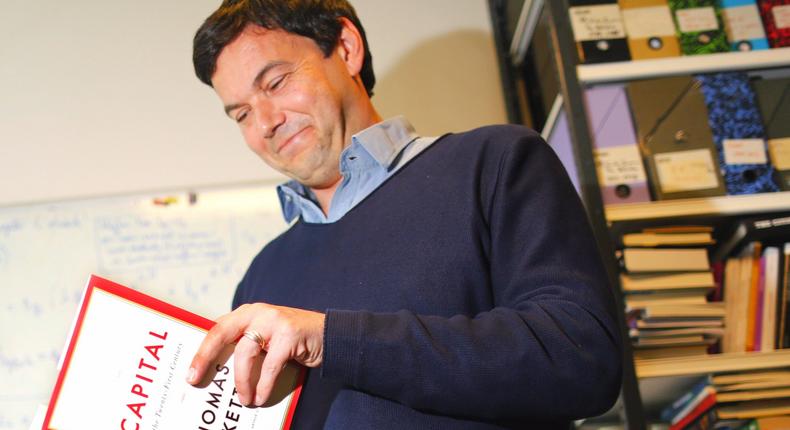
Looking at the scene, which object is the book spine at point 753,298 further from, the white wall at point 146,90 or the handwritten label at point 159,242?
the handwritten label at point 159,242

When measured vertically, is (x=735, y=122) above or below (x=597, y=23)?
below

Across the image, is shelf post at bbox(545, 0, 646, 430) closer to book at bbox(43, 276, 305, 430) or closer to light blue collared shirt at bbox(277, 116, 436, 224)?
light blue collared shirt at bbox(277, 116, 436, 224)

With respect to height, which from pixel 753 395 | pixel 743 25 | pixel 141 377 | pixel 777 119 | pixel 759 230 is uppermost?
pixel 743 25

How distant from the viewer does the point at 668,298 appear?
4.82 feet

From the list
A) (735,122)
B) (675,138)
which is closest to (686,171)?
(675,138)

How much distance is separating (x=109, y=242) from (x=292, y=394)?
1428 mm

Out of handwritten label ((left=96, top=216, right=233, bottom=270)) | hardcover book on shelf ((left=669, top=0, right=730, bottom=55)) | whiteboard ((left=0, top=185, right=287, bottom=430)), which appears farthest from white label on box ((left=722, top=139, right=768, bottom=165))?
handwritten label ((left=96, top=216, right=233, bottom=270))

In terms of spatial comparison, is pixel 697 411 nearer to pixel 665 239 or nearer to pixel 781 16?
pixel 665 239

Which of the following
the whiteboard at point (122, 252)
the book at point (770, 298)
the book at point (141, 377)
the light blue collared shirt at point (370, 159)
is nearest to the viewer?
the book at point (141, 377)

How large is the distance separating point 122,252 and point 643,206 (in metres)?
1.46

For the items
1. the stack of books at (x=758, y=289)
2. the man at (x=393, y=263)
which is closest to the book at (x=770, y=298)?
the stack of books at (x=758, y=289)

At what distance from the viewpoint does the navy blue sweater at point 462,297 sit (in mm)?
647

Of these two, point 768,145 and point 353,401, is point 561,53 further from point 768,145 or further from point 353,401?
point 353,401

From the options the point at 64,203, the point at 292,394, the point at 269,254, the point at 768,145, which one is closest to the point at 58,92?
the point at 64,203
